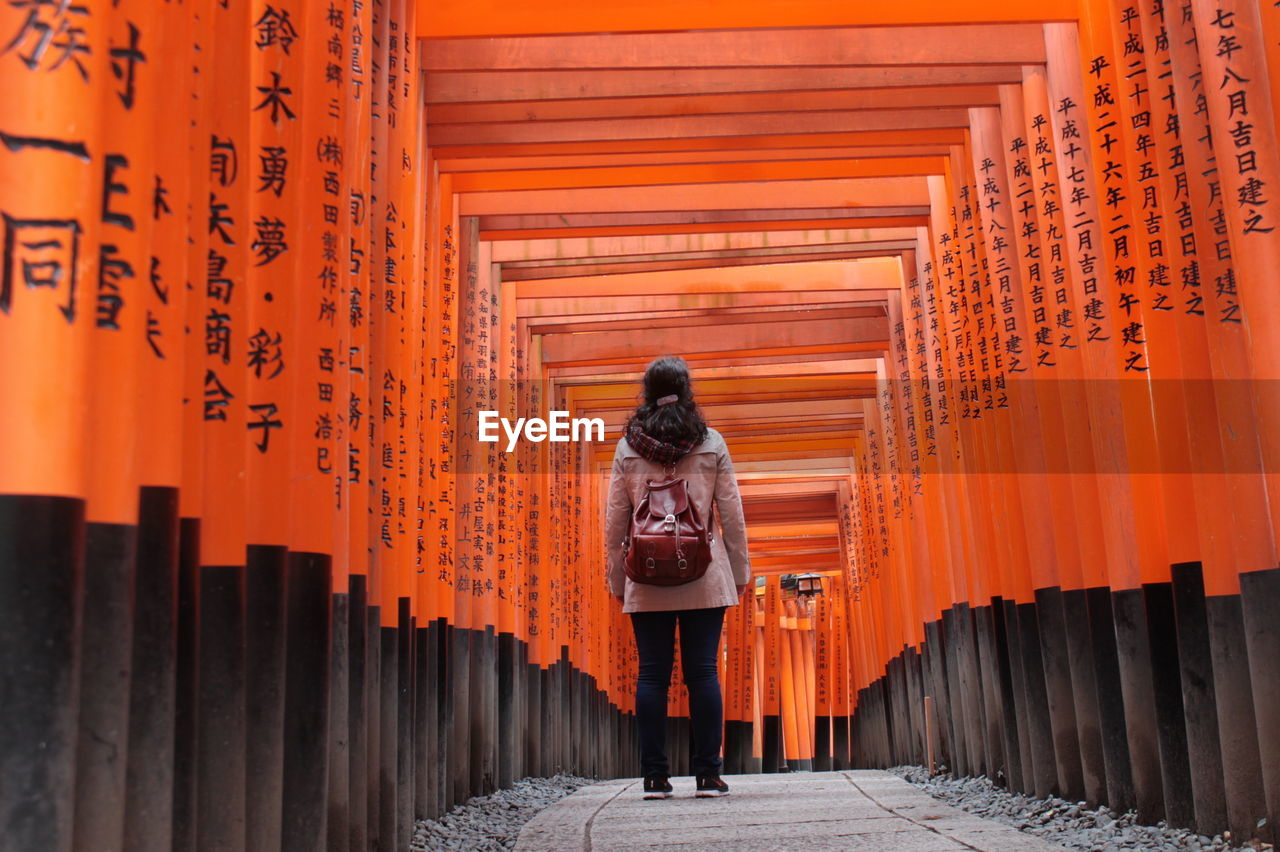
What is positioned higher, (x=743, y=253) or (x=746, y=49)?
(x=746, y=49)

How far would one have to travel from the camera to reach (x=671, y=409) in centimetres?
564

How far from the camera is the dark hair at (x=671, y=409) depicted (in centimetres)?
560

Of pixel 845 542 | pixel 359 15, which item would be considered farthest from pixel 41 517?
pixel 845 542

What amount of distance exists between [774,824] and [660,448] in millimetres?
1758

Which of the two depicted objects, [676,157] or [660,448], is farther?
[676,157]

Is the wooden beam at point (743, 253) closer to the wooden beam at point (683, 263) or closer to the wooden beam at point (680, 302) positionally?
the wooden beam at point (683, 263)

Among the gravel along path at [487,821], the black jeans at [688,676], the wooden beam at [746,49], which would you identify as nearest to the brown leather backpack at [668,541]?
the black jeans at [688,676]

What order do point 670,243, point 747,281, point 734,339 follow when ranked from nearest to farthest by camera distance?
point 670,243 < point 747,281 < point 734,339

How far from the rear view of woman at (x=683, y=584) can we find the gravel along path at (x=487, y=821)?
2.39 feet

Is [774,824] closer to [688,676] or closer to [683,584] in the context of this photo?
[688,676]

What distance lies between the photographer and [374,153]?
4.35 meters

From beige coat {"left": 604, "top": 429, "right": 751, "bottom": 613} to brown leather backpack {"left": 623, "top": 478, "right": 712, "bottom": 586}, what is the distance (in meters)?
0.08

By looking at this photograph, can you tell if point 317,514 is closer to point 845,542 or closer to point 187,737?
point 187,737

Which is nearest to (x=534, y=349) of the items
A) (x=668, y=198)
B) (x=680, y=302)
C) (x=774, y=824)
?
(x=680, y=302)
